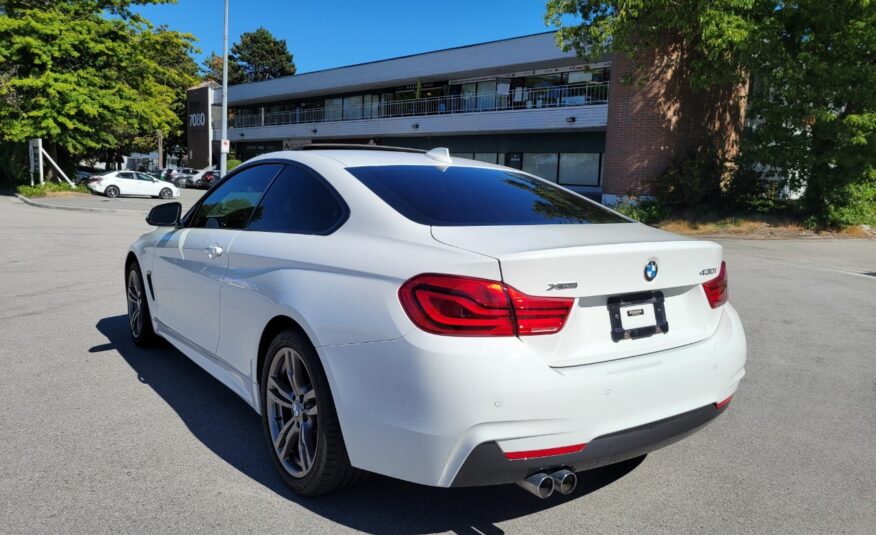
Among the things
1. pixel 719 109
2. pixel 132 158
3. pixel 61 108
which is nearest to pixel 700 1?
pixel 719 109

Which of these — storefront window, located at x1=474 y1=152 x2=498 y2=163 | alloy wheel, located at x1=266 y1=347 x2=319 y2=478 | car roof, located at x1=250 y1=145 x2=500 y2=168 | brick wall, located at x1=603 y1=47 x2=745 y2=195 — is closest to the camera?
alloy wheel, located at x1=266 y1=347 x2=319 y2=478

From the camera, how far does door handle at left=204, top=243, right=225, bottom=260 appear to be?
11.8 feet

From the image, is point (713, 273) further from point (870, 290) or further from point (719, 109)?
point (719, 109)

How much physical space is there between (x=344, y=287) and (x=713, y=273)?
1670 millimetres

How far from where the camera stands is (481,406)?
7.24 feet

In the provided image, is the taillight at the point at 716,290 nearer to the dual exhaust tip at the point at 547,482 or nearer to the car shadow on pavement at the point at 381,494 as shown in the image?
the car shadow on pavement at the point at 381,494

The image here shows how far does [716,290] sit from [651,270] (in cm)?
57

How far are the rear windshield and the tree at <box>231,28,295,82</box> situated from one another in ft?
299

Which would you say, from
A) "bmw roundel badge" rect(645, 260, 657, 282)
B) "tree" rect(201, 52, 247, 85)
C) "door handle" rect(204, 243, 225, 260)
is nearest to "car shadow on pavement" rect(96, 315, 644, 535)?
"door handle" rect(204, 243, 225, 260)

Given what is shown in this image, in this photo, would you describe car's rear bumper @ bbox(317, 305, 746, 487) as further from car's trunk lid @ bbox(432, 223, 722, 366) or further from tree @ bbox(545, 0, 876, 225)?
tree @ bbox(545, 0, 876, 225)

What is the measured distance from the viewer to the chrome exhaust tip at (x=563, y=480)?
2320 millimetres

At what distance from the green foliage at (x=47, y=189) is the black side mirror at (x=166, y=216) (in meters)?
29.1

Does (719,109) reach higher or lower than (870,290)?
higher

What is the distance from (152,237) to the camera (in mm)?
4848
